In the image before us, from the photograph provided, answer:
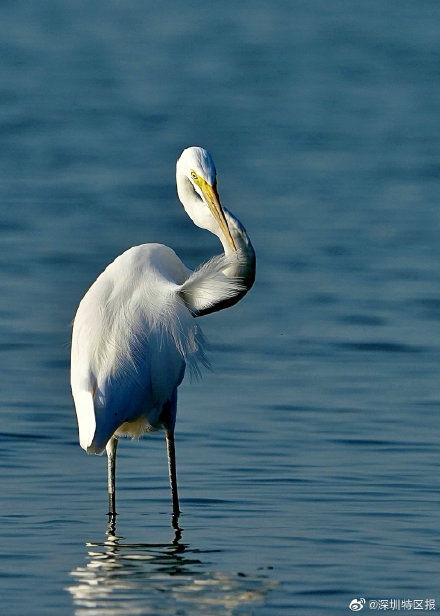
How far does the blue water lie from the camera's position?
6.37 metres

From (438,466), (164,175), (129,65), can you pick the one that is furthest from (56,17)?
(438,466)

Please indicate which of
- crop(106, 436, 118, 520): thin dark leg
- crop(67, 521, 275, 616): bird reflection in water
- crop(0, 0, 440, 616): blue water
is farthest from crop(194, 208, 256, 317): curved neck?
crop(67, 521, 275, 616): bird reflection in water

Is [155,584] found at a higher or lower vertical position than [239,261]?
lower

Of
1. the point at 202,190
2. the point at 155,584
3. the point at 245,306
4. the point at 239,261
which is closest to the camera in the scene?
the point at 155,584

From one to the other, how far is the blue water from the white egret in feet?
1.52

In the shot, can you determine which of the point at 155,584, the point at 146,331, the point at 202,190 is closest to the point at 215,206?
the point at 202,190

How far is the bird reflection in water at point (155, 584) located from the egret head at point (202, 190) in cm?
162

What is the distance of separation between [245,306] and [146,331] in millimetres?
4666

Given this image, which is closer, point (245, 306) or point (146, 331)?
point (146, 331)

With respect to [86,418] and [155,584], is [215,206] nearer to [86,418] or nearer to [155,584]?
[86,418]

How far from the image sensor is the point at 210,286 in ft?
23.5

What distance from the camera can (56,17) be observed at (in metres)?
26.1

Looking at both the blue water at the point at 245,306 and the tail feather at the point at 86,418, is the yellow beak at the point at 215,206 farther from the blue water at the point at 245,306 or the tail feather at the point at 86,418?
the blue water at the point at 245,306

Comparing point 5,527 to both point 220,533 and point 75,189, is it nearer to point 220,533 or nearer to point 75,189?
point 220,533
